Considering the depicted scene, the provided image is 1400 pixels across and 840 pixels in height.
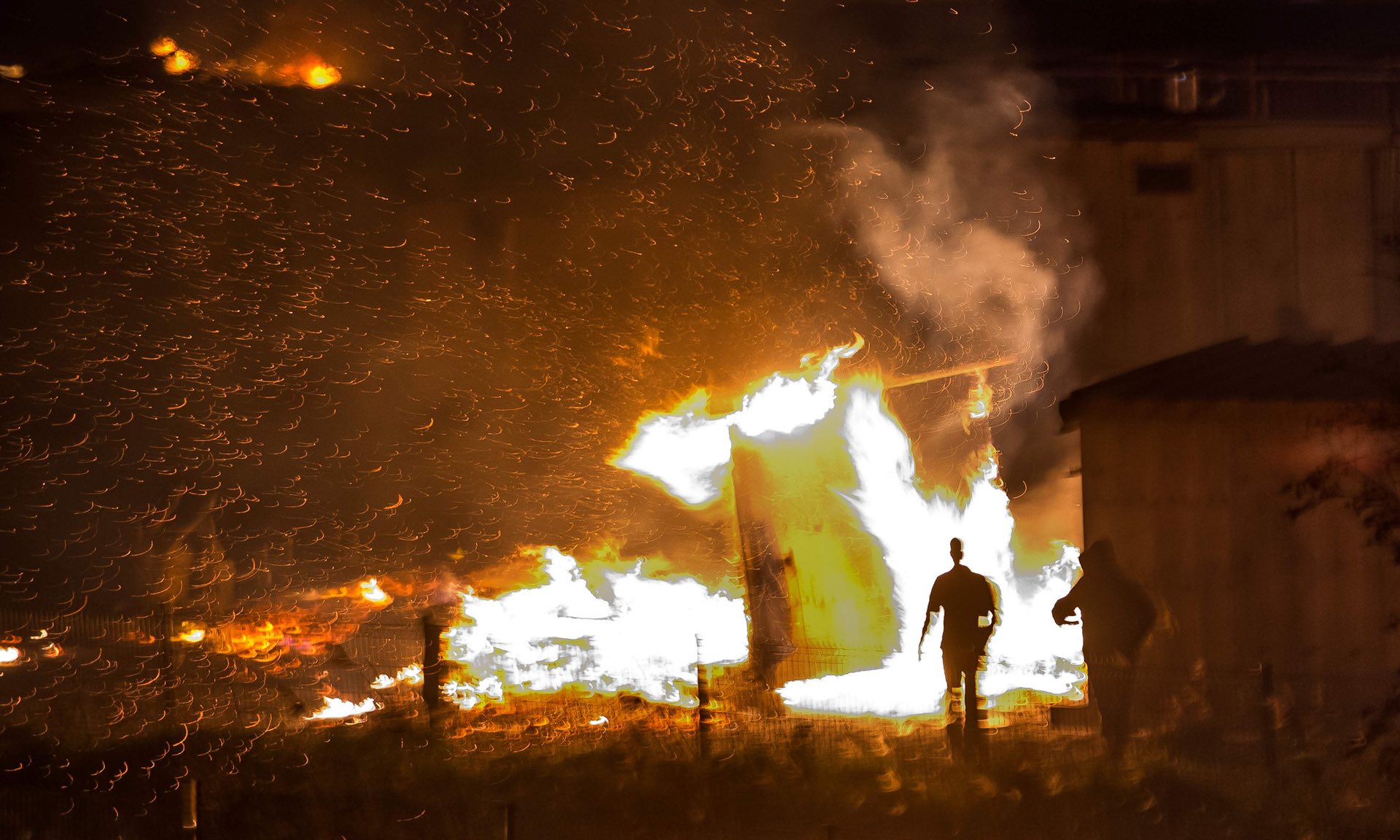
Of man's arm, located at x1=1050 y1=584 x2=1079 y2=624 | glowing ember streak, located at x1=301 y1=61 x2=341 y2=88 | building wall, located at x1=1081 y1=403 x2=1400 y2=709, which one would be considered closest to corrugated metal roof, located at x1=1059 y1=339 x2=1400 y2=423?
building wall, located at x1=1081 y1=403 x2=1400 y2=709

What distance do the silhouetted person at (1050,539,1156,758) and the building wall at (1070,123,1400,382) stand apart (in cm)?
249

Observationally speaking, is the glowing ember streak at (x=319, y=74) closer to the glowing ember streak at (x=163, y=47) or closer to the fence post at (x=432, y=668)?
the glowing ember streak at (x=163, y=47)

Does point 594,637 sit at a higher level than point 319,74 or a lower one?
lower

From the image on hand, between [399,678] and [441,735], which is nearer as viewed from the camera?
[441,735]

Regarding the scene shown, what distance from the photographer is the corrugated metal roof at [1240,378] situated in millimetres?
8984

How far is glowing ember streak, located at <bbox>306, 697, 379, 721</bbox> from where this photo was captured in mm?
8723

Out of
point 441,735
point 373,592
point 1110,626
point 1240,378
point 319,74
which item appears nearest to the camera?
point 441,735

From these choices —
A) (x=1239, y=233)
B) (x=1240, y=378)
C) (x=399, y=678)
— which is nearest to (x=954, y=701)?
(x=1240, y=378)

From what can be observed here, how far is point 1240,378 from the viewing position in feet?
30.9

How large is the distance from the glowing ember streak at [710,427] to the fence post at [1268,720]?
4.83 metres

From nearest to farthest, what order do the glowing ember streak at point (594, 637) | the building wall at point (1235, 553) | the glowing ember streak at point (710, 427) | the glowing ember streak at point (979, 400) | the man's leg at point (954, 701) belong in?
the man's leg at point (954, 701)
the glowing ember streak at point (594, 637)
the building wall at point (1235, 553)
the glowing ember streak at point (710, 427)
the glowing ember streak at point (979, 400)

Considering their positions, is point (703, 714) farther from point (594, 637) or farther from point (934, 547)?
point (934, 547)

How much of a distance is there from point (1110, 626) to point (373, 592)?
26.9 ft

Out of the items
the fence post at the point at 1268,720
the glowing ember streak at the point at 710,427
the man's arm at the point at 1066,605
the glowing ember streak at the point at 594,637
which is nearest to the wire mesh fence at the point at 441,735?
the fence post at the point at 1268,720
